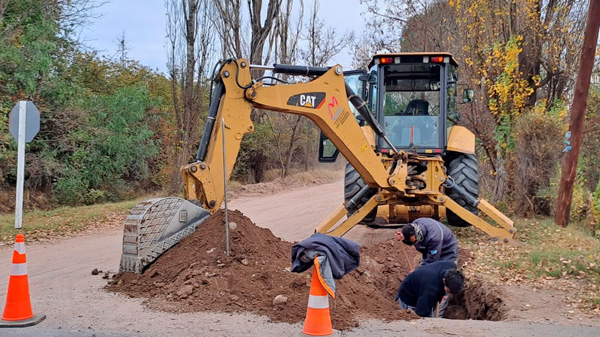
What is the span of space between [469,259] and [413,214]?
4.95ft

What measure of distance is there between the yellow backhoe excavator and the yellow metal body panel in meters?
0.02

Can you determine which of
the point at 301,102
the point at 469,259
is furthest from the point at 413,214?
the point at 301,102

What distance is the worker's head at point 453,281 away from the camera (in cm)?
609

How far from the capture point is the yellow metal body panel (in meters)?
10.1

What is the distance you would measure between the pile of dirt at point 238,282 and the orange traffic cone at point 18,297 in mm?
1107

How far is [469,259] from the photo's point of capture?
861 cm

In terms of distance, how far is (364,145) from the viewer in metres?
8.60

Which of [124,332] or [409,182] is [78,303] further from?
[409,182]

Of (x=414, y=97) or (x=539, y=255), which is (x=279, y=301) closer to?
(x=539, y=255)

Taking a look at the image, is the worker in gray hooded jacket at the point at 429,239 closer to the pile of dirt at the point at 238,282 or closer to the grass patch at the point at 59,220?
the pile of dirt at the point at 238,282

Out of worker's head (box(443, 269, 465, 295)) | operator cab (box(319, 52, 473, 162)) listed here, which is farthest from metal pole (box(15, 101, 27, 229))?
worker's head (box(443, 269, 465, 295))

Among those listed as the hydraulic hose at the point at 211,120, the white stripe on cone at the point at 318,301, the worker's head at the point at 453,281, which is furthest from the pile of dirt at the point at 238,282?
the hydraulic hose at the point at 211,120

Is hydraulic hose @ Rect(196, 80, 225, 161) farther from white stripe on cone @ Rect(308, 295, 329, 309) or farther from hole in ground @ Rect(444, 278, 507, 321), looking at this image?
hole in ground @ Rect(444, 278, 507, 321)

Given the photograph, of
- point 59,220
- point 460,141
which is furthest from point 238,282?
point 59,220
